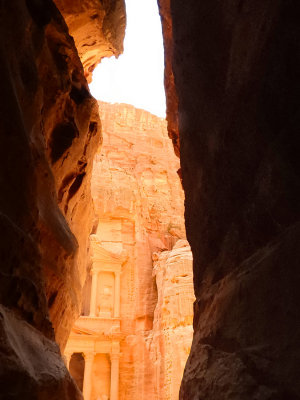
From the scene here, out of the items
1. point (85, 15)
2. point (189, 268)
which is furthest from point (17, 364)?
point (189, 268)

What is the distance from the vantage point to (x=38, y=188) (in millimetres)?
3688

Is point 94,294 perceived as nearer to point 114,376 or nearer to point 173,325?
point 114,376

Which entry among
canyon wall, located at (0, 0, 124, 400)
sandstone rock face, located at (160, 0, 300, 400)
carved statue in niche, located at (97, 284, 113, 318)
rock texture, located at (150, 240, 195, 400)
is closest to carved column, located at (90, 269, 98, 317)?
carved statue in niche, located at (97, 284, 113, 318)

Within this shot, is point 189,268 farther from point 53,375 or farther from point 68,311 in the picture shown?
point 53,375

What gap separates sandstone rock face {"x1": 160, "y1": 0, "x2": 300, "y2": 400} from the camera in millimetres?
2201

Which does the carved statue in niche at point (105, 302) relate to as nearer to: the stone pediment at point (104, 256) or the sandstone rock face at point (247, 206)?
the stone pediment at point (104, 256)

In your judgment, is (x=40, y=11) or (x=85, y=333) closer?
(x=40, y=11)

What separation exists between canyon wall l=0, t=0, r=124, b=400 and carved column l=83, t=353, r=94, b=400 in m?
13.8

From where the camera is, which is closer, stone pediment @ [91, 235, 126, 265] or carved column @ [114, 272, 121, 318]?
carved column @ [114, 272, 121, 318]

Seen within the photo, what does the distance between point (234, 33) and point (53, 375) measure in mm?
2925

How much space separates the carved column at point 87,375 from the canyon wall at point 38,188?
13.8 meters

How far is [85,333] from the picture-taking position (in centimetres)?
1916

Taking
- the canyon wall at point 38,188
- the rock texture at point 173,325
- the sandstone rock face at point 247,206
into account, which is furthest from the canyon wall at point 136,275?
the sandstone rock face at point 247,206

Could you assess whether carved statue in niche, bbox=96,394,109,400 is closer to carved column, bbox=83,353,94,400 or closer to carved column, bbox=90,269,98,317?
carved column, bbox=83,353,94,400
